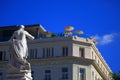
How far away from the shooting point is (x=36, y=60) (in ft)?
222

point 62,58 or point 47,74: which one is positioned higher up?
point 62,58

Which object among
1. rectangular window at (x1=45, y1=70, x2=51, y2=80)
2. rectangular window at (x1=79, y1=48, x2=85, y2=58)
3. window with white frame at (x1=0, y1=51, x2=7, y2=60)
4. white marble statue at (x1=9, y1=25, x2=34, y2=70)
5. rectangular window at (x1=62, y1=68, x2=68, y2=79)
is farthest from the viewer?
window with white frame at (x1=0, y1=51, x2=7, y2=60)

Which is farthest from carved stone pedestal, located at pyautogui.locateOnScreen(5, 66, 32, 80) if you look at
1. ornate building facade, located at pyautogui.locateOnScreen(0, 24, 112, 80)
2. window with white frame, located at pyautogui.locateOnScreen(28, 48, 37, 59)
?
window with white frame, located at pyautogui.locateOnScreen(28, 48, 37, 59)

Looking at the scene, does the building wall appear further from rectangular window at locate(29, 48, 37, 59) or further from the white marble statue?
the white marble statue

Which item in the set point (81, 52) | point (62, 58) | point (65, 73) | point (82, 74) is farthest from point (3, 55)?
point (82, 74)

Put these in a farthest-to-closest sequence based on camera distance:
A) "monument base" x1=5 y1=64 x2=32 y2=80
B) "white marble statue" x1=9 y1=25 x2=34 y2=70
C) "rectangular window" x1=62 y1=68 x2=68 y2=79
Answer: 1. "rectangular window" x1=62 y1=68 x2=68 y2=79
2. "white marble statue" x1=9 y1=25 x2=34 y2=70
3. "monument base" x1=5 y1=64 x2=32 y2=80

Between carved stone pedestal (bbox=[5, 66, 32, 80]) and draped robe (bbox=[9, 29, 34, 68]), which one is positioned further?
draped robe (bbox=[9, 29, 34, 68])

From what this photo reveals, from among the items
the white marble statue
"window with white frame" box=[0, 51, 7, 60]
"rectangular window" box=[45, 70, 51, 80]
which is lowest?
"rectangular window" box=[45, 70, 51, 80]

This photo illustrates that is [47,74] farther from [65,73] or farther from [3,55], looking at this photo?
[3,55]

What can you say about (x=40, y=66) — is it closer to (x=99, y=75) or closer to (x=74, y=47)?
(x=74, y=47)

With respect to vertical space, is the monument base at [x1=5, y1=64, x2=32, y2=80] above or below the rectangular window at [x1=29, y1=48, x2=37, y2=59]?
below

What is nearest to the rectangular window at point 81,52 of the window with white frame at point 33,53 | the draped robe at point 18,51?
the window with white frame at point 33,53

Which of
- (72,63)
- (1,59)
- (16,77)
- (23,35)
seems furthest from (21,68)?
(1,59)

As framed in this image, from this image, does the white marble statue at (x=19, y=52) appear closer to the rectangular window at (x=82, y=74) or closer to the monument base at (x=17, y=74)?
the monument base at (x=17, y=74)
